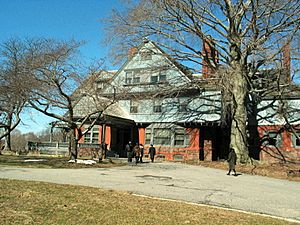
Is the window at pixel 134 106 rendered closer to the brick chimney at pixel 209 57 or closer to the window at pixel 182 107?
the window at pixel 182 107

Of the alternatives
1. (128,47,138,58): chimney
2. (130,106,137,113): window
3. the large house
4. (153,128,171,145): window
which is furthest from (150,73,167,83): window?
(128,47,138,58): chimney

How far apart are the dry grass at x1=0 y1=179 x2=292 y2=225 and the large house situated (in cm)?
1821

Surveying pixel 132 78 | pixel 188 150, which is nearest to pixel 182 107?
pixel 188 150

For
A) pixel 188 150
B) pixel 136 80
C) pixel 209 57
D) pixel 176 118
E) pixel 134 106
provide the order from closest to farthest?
pixel 209 57, pixel 188 150, pixel 176 118, pixel 134 106, pixel 136 80

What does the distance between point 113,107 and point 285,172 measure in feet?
56.5

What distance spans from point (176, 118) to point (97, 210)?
24450 mm

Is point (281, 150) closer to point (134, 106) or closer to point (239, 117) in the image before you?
point (239, 117)

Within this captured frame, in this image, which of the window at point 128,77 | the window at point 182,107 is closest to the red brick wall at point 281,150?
the window at point 182,107

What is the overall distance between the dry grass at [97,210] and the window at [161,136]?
22.1 meters

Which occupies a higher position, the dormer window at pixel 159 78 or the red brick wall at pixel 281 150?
the dormer window at pixel 159 78

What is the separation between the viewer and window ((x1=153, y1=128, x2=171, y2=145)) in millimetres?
32188

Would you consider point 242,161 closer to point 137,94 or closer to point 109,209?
point 137,94

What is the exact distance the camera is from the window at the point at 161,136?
106 feet

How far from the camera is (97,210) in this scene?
793 centimetres
